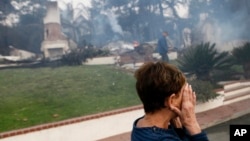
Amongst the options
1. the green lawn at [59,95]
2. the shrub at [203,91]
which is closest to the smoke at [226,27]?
the green lawn at [59,95]

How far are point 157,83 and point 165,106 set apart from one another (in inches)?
5.6

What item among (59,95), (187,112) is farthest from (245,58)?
(187,112)

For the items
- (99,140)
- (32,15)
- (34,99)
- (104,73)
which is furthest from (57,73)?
(32,15)

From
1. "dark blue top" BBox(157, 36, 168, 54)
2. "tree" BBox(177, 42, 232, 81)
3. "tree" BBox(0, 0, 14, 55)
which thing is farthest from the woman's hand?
"tree" BBox(0, 0, 14, 55)

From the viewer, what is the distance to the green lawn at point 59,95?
7824mm

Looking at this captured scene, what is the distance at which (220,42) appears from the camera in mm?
26406

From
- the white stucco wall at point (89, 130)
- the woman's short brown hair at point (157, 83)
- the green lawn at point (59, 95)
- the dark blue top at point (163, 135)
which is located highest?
the woman's short brown hair at point (157, 83)

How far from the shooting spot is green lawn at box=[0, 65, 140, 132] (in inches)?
308

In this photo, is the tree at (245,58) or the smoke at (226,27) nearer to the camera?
the tree at (245,58)

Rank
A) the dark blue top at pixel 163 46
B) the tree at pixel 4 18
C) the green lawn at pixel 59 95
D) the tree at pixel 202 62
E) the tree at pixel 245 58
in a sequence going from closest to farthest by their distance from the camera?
the green lawn at pixel 59 95 < the tree at pixel 202 62 < the tree at pixel 245 58 < the dark blue top at pixel 163 46 < the tree at pixel 4 18

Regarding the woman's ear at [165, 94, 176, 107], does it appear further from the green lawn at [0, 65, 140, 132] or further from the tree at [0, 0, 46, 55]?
the tree at [0, 0, 46, 55]

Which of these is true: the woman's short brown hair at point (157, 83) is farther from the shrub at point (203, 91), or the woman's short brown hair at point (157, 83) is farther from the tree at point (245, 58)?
the tree at point (245, 58)

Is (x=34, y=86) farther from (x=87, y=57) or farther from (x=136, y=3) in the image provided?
(x=136, y=3)

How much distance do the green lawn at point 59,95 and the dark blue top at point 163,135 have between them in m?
5.91
